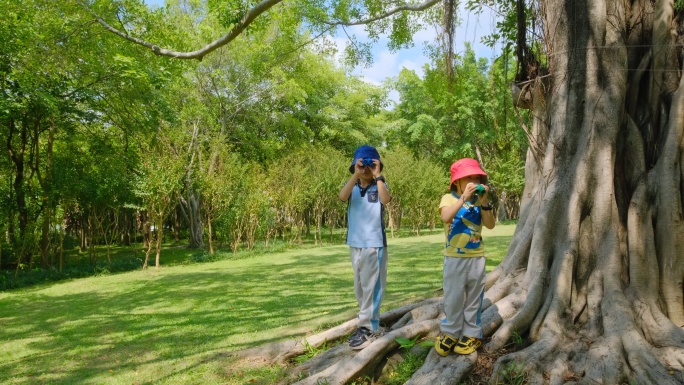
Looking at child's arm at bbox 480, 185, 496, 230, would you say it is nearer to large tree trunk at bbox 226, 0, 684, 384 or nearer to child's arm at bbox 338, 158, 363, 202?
large tree trunk at bbox 226, 0, 684, 384

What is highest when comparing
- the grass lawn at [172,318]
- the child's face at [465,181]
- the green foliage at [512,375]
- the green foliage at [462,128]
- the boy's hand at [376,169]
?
the green foliage at [462,128]

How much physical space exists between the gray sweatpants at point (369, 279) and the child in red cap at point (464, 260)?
26.2 inches

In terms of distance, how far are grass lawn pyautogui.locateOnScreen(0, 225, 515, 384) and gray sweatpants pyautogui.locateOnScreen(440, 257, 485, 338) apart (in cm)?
163

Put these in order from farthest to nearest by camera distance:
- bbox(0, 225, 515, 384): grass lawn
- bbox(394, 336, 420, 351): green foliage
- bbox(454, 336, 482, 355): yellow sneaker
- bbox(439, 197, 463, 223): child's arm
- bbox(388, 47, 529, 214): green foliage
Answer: bbox(388, 47, 529, 214): green foliage, bbox(0, 225, 515, 384): grass lawn, bbox(394, 336, 420, 351): green foliage, bbox(454, 336, 482, 355): yellow sneaker, bbox(439, 197, 463, 223): child's arm

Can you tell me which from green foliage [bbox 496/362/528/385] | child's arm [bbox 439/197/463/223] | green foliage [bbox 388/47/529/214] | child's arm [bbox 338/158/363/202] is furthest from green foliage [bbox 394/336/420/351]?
green foliage [bbox 388/47/529/214]

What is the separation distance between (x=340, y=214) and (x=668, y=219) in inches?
1021

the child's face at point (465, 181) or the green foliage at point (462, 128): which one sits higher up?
the green foliage at point (462, 128)

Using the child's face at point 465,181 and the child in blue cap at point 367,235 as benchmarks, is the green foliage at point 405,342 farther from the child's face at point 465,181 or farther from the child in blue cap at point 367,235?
the child's face at point 465,181

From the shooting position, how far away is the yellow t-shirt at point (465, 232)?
342 cm

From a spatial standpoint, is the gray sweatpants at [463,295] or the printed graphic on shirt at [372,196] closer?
the gray sweatpants at [463,295]

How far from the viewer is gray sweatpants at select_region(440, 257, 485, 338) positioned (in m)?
3.41

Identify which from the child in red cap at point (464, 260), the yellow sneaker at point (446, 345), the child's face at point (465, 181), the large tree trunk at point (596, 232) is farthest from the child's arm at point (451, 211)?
the large tree trunk at point (596, 232)

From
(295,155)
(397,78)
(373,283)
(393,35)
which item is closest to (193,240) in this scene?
(295,155)

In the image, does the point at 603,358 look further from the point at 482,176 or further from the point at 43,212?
the point at 43,212
